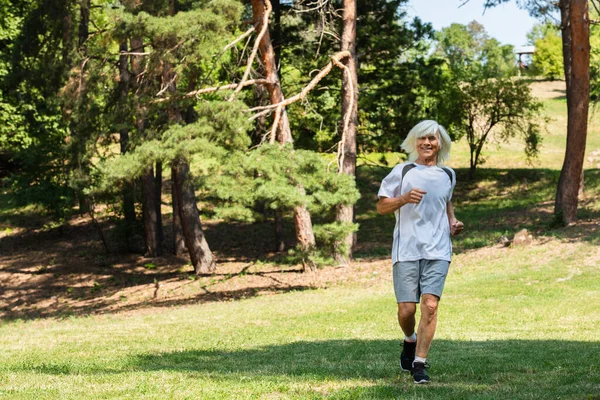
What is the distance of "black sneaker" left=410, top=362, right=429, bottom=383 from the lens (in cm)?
645

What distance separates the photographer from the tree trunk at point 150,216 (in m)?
28.5

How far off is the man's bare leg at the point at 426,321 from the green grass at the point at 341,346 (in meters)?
0.28

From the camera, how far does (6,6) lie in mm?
34500

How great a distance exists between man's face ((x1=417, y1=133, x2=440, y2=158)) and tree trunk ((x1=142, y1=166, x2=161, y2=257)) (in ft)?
72.5

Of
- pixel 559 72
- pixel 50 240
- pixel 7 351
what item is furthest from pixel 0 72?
pixel 559 72

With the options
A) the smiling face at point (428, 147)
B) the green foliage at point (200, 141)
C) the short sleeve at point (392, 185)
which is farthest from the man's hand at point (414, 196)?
the green foliage at point (200, 141)

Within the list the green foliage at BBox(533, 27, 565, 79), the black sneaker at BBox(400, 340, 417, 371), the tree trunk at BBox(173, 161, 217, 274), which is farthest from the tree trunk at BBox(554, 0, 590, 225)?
the green foliage at BBox(533, 27, 565, 79)

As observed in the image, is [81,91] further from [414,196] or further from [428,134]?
[414,196]

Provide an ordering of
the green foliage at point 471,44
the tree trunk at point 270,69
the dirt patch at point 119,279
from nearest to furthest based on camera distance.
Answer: the tree trunk at point 270,69, the dirt patch at point 119,279, the green foliage at point 471,44

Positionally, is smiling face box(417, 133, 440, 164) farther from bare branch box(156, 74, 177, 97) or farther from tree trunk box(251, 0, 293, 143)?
tree trunk box(251, 0, 293, 143)

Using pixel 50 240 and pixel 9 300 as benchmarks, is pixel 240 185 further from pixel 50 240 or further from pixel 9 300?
pixel 50 240

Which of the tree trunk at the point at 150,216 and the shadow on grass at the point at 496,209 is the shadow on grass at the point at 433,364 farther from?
the tree trunk at the point at 150,216

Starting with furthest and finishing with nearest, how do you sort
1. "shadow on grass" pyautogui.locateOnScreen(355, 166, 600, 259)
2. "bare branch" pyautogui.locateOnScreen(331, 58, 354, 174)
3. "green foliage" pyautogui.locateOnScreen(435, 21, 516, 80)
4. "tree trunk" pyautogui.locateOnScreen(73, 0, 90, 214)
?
1. "green foliage" pyautogui.locateOnScreen(435, 21, 516, 80)
2. "shadow on grass" pyautogui.locateOnScreen(355, 166, 600, 259)
3. "tree trunk" pyautogui.locateOnScreen(73, 0, 90, 214)
4. "bare branch" pyautogui.locateOnScreen(331, 58, 354, 174)

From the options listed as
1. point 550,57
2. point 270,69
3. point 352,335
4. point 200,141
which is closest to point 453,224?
point 352,335
